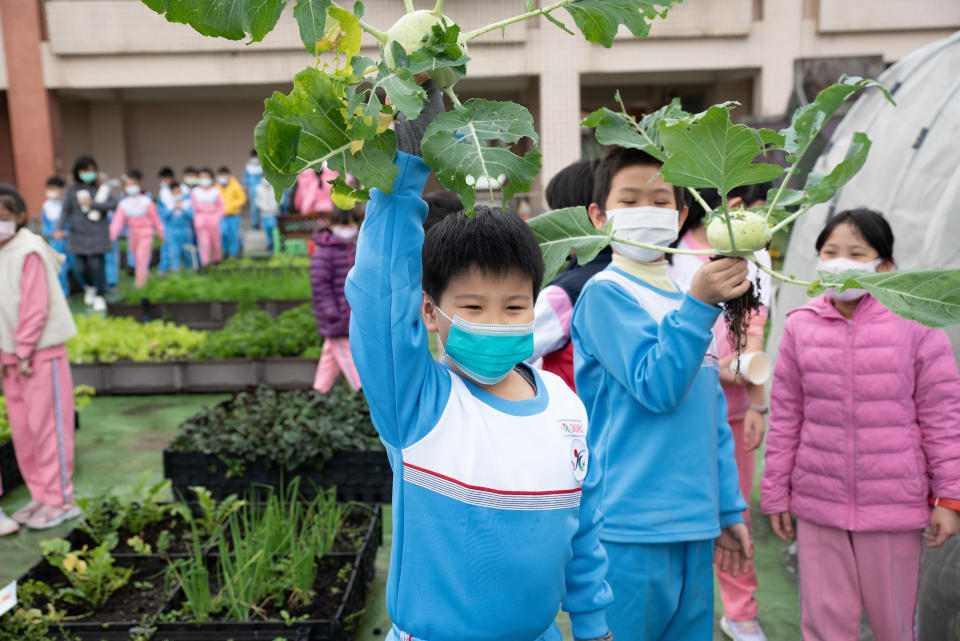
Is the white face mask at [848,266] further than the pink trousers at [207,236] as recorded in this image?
No

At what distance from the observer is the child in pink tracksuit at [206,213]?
14.6 meters

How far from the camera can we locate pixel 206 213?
14.9 metres

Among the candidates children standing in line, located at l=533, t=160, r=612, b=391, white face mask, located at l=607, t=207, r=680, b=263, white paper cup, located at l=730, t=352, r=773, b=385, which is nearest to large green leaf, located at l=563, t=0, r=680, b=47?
white face mask, located at l=607, t=207, r=680, b=263

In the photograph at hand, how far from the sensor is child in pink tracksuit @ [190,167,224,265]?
14.6 m

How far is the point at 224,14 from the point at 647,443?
64.8 inches

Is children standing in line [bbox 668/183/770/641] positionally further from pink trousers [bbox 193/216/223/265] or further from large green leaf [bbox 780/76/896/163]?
pink trousers [bbox 193/216/223/265]

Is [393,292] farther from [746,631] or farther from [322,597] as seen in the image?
[746,631]

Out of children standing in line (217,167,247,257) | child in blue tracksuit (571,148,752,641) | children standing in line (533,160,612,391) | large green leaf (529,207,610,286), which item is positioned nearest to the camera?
large green leaf (529,207,610,286)

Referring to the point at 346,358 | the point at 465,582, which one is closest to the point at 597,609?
the point at 465,582

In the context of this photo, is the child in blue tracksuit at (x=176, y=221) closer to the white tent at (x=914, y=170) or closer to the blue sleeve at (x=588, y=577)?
the white tent at (x=914, y=170)

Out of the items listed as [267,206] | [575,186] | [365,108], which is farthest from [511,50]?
[365,108]

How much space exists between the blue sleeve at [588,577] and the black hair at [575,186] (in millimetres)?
1663

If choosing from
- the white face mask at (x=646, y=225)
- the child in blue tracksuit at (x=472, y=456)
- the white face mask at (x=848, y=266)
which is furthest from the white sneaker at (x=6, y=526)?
the white face mask at (x=848, y=266)

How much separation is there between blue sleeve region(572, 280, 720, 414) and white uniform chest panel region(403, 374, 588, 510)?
0.50 m
